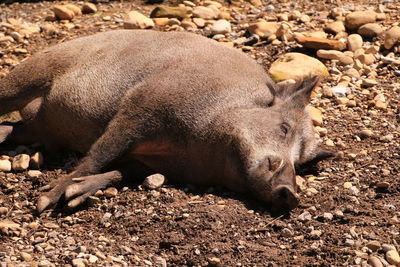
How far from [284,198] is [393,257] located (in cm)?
82

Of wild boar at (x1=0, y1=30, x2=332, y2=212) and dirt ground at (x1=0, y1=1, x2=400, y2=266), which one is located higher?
wild boar at (x1=0, y1=30, x2=332, y2=212)

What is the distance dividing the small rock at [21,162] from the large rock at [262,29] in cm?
307

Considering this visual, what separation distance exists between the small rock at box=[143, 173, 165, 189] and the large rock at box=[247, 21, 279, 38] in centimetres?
298

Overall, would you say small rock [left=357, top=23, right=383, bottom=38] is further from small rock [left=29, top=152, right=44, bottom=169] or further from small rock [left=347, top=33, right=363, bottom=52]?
small rock [left=29, top=152, right=44, bottom=169]

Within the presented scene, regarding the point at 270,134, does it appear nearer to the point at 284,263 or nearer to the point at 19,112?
the point at 284,263

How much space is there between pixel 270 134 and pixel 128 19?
3317mm

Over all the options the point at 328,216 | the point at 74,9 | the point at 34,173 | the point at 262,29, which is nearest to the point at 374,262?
the point at 328,216

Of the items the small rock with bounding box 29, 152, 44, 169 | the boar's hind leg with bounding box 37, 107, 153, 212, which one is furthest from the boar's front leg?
the small rock with bounding box 29, 152, 44, 169

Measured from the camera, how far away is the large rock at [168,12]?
8.34 m

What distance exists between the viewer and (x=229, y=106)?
5.43 metres

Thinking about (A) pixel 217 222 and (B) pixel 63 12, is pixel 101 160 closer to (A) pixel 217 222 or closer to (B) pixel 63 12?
(A) pixel 217 222

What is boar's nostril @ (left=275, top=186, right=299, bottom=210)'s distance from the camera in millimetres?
4879

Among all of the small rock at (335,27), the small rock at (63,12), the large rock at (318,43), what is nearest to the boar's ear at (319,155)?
the large rock at (318,43)

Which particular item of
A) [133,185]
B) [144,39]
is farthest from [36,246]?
[144,39]
